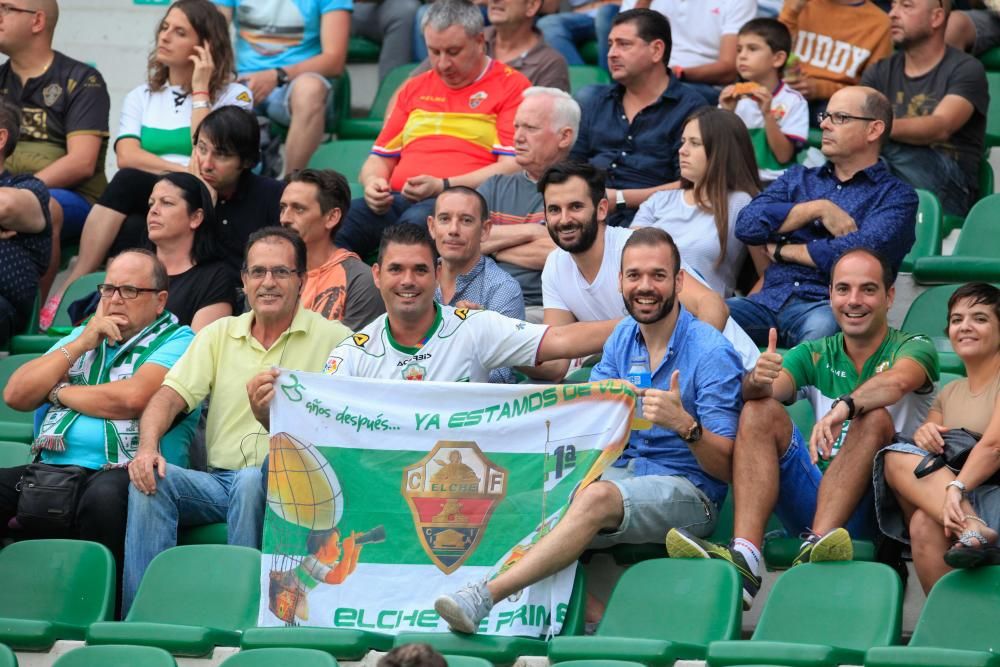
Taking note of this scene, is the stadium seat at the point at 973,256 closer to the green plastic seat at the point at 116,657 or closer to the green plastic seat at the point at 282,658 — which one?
the green plastic seat at the point at 282,658

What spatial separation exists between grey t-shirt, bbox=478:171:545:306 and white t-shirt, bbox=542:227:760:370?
49 cm

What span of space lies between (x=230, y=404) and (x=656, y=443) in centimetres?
151

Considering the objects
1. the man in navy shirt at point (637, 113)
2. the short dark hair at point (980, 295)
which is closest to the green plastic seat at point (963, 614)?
the short dark hair at point (980, 295)

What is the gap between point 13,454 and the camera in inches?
241

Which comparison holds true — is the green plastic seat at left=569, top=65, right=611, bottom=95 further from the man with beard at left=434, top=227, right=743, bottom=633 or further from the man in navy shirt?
the man with beard at left=434, top=227, right=743, bottom=633

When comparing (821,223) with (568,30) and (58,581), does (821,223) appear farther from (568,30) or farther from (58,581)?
(568,30)

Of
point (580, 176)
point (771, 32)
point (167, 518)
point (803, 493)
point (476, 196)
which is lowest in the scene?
point (167, 518)

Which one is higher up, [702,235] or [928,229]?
[928,229]

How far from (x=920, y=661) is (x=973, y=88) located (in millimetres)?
3909

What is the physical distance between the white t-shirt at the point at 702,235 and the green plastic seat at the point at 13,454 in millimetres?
2568

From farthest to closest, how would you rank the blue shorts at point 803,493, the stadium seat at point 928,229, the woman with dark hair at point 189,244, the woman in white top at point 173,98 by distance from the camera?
the woman in white top at point 173,98
the stadium seat at point 928,229
the woman with dark hair at point 189,244
the blue shorts at point 803,493

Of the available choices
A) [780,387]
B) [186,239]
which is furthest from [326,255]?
[780,387]

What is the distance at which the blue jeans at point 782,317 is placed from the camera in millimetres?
6223

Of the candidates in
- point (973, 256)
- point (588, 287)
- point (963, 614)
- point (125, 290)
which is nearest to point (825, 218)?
point (973, 256)
